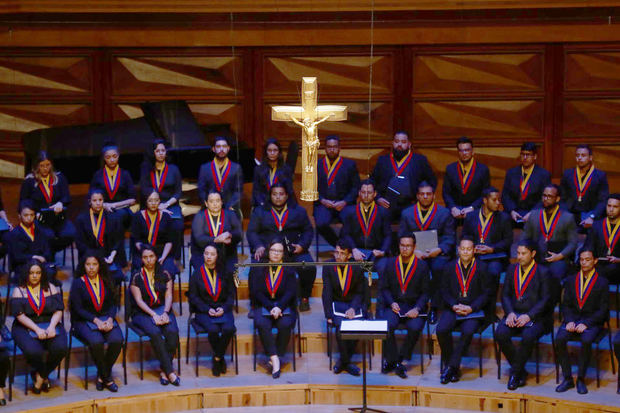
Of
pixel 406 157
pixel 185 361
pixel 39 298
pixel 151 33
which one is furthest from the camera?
pixel 151 33

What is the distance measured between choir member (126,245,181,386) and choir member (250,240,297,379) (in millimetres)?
719

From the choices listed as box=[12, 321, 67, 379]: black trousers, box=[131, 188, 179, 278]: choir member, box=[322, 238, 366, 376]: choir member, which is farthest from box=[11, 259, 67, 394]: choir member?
box=[322, 238, 366, 376]: choir member

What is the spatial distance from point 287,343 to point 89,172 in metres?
2.66

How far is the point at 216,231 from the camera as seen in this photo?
10.2 meters

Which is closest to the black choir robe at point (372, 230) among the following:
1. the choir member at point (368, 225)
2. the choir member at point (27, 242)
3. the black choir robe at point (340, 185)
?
the choir member at point (368, 225)

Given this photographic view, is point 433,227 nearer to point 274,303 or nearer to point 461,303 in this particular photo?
point 461,303

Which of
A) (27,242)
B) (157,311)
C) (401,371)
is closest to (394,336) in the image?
(401,371)

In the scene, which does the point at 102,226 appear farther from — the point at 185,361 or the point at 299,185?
the point at 299,185

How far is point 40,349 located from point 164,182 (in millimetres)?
2150

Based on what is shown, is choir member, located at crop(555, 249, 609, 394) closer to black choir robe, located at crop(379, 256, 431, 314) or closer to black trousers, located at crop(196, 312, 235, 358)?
black choir robe, located at crop(379, 256, 431, 314)

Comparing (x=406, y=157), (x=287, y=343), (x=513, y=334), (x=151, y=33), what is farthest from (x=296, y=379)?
(x=151, y=33)

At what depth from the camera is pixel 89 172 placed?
10.8 meters

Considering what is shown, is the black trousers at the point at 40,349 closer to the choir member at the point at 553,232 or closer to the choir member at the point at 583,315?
→ the choir member at the point at 583,315

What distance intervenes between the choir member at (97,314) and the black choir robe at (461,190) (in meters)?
3.25
